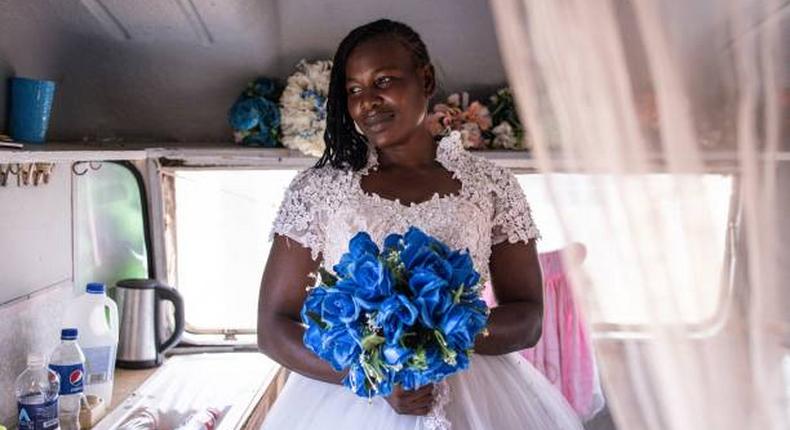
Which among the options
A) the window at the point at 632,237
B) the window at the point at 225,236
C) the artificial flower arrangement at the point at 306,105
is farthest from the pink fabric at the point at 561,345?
the window at the point at 632,237

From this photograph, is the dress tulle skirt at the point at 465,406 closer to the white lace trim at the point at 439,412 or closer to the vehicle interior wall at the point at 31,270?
the white lace trim at the point at 439,412

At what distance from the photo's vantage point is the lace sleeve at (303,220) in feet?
5.63

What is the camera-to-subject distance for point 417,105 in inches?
68.0

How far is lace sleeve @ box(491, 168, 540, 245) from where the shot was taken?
5.81 feet

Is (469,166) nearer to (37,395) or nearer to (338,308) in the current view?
(338,308)

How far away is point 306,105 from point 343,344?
5.42ft

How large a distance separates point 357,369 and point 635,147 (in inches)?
30.6

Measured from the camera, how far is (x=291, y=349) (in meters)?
1.61

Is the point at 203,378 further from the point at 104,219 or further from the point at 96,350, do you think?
the point at 104,219

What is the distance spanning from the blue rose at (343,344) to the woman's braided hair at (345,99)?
0.64m

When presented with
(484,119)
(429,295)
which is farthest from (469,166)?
(484,119)

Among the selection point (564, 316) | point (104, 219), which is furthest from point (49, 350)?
point (564, 316)

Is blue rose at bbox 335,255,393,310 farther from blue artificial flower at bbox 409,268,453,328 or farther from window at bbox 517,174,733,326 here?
window at bbox 517,174,733,326

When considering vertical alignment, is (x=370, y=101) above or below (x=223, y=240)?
above
